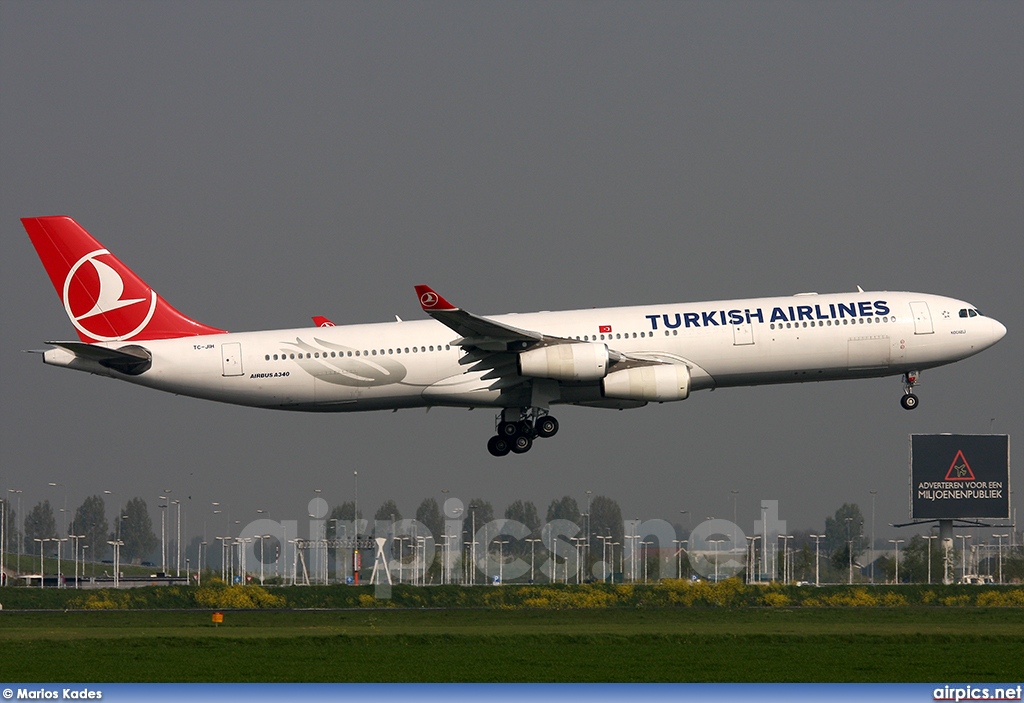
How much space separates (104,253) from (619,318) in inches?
802

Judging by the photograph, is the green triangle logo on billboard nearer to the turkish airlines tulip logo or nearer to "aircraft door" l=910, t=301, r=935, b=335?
"aircraft door" l=910, t=301, r=935, b=335

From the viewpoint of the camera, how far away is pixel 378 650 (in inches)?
1732

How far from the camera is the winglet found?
47.8 metres

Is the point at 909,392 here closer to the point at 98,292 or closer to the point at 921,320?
the point at 921,320

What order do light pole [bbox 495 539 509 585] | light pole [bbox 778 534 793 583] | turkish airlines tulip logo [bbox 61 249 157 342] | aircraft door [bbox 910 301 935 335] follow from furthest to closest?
light pole [bbox 778 534 793 583]
light pole [bbox 495 539 509 585]
turkish airlines tulip logo [bbox 61 249 157 342]
aircraft door [bbox 910 301 935 335]

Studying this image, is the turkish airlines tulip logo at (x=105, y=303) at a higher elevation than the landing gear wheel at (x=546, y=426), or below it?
higher

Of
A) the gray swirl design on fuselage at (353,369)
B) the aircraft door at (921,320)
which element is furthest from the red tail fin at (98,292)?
the aircraft door at (921,320)

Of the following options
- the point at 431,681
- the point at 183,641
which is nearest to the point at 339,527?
the point at 183,641

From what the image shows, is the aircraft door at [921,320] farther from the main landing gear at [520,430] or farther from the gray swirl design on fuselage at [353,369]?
the gray swirl design on fuselage at [353,369]

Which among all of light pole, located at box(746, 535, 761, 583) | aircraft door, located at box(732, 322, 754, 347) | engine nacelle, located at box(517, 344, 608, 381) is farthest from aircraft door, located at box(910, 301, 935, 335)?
light pole, located at box(746, 535, 761, 583)

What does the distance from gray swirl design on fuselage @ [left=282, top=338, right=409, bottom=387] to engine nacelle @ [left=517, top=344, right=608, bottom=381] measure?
15.4 feet

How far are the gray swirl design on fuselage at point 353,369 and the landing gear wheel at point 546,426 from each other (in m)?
5.51

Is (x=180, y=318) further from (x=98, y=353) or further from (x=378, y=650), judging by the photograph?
(x=378, y=650)

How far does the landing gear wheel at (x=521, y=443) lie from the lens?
53.7 m
